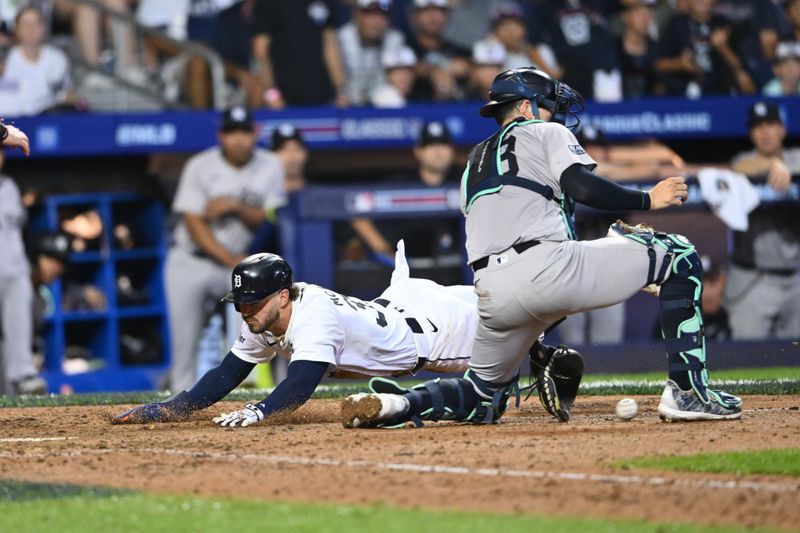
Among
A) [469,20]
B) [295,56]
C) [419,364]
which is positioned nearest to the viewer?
[419,364]

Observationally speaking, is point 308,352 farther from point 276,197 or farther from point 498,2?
point 498,2

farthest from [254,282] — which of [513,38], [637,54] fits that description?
[637,54]

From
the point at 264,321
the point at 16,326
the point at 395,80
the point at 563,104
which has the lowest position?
the point at 16,326

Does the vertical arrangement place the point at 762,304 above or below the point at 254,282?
below

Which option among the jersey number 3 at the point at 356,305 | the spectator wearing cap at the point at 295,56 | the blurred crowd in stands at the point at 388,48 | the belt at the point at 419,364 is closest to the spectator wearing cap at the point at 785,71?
the blurred crowd in stands at the point at 388,48

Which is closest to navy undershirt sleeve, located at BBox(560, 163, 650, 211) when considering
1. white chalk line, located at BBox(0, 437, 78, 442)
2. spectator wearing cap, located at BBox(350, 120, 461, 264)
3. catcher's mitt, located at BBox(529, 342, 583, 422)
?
catcher's mitt, located at BBox(529, 342, 583, 422)

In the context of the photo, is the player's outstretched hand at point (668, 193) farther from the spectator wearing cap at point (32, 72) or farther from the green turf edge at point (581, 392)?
the spectator wearing cap at point (32, 72)

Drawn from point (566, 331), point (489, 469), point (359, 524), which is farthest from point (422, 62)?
point (359, 524)

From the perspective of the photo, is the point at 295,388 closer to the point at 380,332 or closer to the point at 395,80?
the point at 380,332
